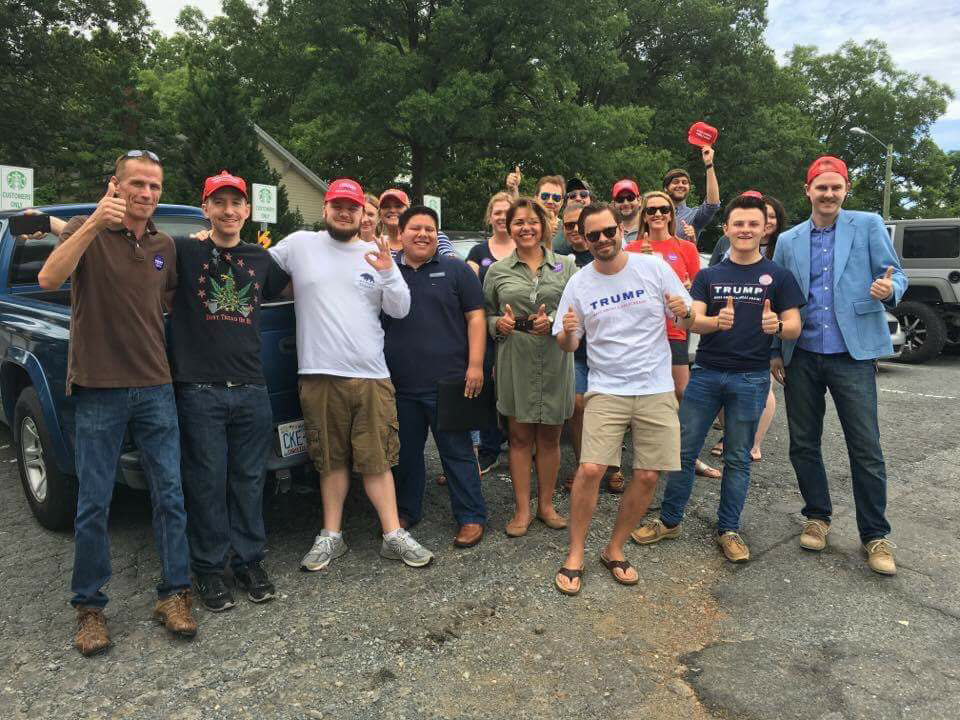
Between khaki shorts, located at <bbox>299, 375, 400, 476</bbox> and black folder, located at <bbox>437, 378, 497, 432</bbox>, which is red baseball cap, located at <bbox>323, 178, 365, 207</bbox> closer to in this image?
khaki shorts, located at <bbox>299, 375, 400, 476</bbox>

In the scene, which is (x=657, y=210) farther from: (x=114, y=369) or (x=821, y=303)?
(x=114, y=369)

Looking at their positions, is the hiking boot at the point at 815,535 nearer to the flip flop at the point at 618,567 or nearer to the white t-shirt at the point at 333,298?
the flip flop at the point at 618,567

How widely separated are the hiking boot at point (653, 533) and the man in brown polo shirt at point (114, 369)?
228 centimetres

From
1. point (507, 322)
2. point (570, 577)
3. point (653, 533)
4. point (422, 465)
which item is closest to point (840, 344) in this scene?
point (653, 533)

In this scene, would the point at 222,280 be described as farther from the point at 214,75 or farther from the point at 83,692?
the point at 214,75

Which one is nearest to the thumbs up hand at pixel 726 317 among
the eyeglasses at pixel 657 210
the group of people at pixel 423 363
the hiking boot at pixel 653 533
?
the group of people at pixel 423 363

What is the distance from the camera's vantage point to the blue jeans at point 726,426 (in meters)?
3.71

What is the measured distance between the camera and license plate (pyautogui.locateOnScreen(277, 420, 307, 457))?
140 inches

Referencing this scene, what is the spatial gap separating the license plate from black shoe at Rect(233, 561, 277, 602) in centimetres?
56

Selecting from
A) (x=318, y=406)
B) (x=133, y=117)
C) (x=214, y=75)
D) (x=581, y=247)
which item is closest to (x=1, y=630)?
(x=318, y=406)

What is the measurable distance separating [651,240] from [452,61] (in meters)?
20.8

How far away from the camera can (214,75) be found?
21453 millimetres

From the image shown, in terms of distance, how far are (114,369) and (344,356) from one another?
3.38 feet

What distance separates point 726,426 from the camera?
3.80m
